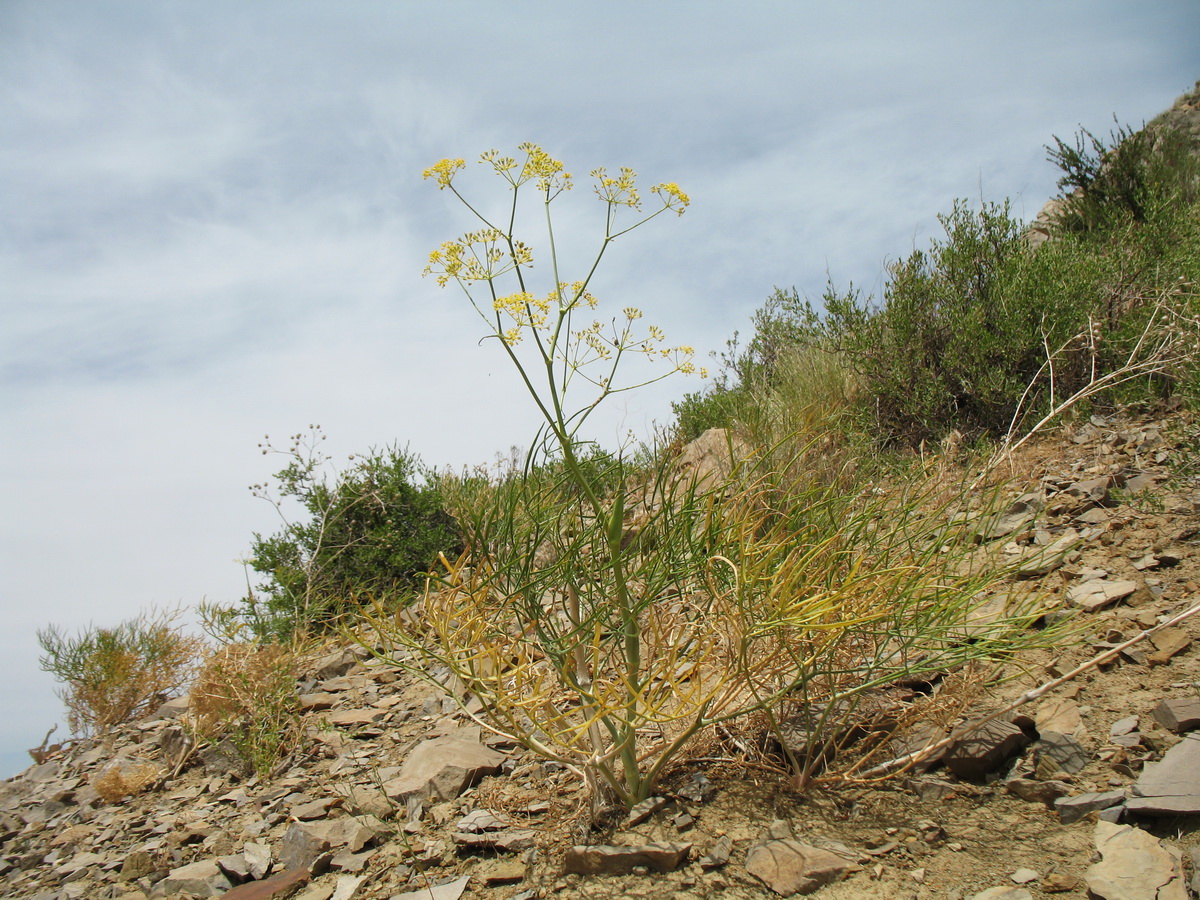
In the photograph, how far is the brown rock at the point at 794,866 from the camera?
7.18 ft

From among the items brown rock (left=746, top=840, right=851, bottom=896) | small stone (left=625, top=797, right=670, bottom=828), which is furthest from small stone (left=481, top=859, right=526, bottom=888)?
brown rock (left=746, top=840, right=851, bottom=896)

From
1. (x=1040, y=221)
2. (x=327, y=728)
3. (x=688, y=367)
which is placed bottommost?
(x=327, y=728)

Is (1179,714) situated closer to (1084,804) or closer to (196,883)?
(1084,804)

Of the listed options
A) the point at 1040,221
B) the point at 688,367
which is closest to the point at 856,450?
the point at 688,367

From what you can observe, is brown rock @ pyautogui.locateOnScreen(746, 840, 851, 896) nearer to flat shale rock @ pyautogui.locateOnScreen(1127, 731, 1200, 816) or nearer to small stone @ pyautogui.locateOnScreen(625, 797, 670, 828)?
small stone @ pyautogui.locateOnScreen(625, 797, 670, 828)

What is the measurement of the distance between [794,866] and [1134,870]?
0.88 metres

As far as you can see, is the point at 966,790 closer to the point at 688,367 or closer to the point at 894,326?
the point at 688,367

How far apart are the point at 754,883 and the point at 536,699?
831 mm

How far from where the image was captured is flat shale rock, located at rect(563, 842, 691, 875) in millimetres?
2342

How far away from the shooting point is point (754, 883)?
7.38 feet

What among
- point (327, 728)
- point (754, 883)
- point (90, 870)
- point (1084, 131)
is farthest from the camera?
point (1084, 131)

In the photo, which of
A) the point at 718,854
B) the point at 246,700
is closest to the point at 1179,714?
the point at 718,854

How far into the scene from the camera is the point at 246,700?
434cm

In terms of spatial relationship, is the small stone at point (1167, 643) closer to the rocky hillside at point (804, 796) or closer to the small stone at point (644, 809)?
the rocky hillside at point (804, 796)
